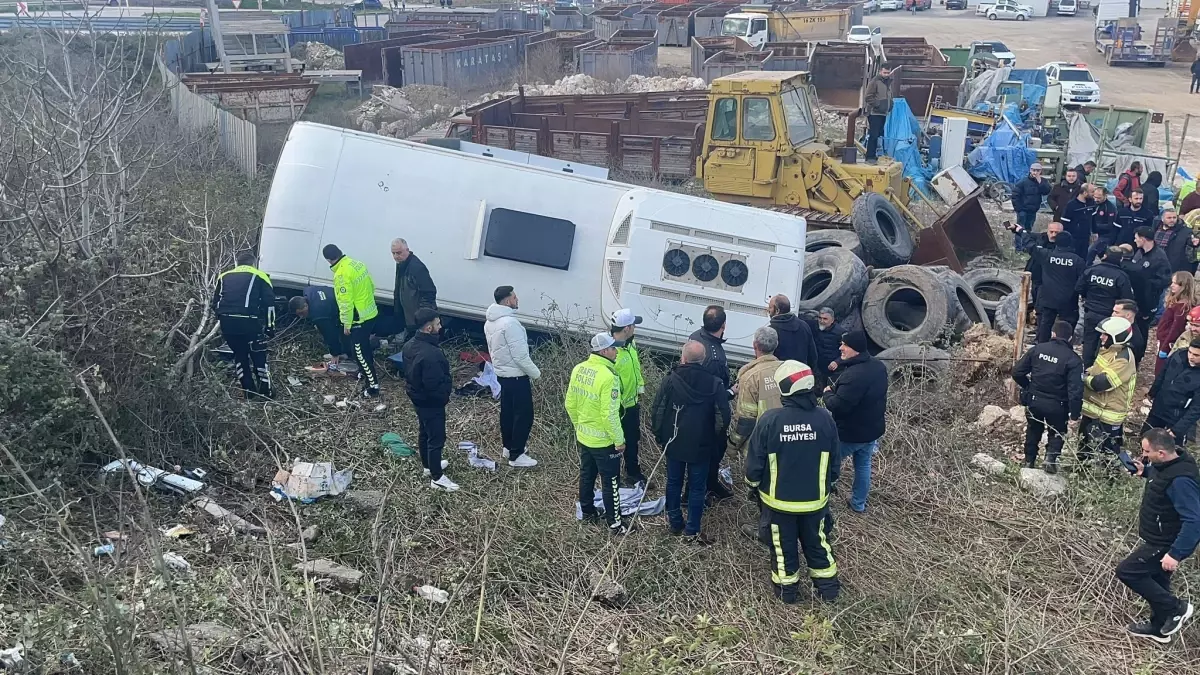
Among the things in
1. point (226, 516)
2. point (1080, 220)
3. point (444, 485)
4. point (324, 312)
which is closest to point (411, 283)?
point (324, 312)

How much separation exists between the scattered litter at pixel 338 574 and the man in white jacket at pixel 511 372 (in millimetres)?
1897

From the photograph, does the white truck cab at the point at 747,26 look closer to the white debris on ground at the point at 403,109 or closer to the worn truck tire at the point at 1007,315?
the white debris on ground at the point at 403,109

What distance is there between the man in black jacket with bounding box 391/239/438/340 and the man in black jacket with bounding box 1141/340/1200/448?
5781mm

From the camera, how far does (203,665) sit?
3.98 m

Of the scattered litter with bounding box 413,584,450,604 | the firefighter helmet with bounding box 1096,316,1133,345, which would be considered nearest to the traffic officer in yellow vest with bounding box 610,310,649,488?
the scattered litter with bounding box 413,584,450,604

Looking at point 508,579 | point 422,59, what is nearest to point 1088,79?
point 422,59

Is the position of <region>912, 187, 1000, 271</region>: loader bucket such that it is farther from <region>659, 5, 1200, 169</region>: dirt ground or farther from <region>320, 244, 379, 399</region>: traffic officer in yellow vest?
<region>320, 244, 379, 399</region>: traffic officer in yellow vest

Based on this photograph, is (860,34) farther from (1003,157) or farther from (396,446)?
(396,446)

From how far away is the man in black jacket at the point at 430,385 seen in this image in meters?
6.28

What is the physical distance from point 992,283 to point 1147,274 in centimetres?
216

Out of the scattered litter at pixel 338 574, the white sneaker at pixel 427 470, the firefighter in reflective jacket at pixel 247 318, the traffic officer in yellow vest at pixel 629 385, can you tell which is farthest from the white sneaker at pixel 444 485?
the firefighter in reflective jacket at pixel 247 318

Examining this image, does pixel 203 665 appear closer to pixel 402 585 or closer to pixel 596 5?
pixel 402 585

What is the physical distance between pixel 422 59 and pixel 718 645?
21458 mm

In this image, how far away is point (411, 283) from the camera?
800cm
